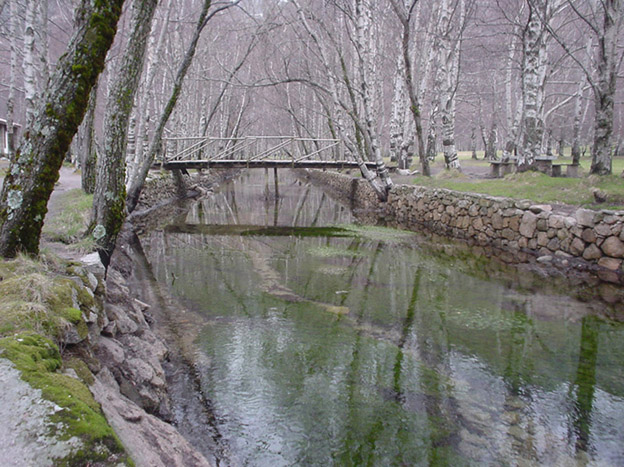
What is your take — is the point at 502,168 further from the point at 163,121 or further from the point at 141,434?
the point at 141,434

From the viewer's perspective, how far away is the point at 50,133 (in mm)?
4145

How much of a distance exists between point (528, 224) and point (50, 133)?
28.8ft

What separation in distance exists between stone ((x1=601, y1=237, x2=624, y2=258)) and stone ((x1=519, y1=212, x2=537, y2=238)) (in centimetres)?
156

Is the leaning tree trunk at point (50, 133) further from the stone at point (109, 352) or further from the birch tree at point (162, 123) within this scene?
the birch tree at point (162, 123)

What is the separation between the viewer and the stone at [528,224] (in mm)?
9727

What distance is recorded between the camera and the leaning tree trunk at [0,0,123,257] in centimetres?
412

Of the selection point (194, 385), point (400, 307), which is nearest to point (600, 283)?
point (400, 307)

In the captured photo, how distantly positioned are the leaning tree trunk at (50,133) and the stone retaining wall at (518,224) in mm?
8021

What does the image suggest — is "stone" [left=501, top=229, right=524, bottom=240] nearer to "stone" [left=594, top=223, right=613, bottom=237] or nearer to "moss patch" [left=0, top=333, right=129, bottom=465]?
"stone" [left=594, top=223, right=613, bottom=237]

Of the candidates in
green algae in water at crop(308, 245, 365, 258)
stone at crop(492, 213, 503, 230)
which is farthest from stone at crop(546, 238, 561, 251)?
green algae in water at crop(308, 245, 365, 258)

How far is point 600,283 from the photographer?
7773mm

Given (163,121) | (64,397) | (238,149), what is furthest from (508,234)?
(238,149)

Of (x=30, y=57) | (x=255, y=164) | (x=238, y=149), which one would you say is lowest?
(x=255, y=164)

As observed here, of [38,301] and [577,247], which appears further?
[577,247]
